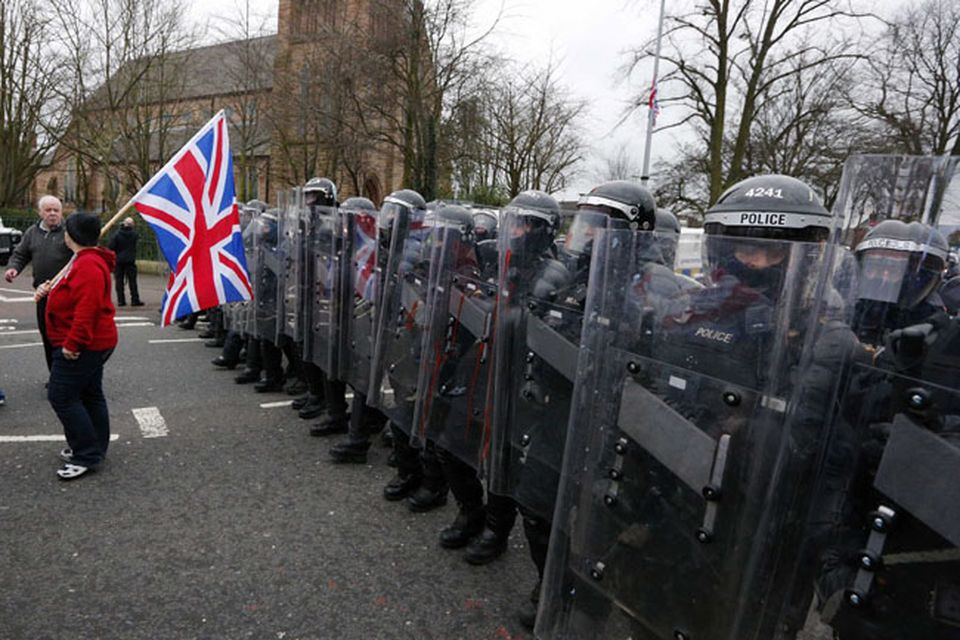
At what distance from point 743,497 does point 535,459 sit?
1078 mm

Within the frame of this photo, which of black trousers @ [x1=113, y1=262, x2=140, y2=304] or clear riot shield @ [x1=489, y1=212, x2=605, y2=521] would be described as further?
black trousers @ [x1=113, y1=262, x2=140, y2=304]

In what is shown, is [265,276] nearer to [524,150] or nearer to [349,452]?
[349,452]

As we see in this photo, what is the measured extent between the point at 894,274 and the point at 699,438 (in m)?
0.62

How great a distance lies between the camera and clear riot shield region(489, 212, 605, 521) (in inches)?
92.8

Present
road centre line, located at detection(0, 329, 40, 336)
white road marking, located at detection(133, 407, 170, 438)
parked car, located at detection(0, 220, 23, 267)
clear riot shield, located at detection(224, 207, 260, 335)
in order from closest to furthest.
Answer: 1. white road marking, located at detection(133, 407, 170, 438)
2. clear riot shield, located at detection(224, 207, 260, 335)
3. road centre line, located at detection(0, 329, 40, 336)
4. parked car, located at detection(0, 220, 23, 267)

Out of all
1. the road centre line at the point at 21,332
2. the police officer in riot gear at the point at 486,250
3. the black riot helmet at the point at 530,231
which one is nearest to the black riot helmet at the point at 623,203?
the black riot helmet at the point at 530,231

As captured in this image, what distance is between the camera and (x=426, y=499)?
382cm

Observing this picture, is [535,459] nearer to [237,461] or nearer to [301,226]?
[237,461]

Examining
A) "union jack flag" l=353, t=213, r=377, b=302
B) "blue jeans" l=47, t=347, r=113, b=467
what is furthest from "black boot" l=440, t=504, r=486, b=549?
"blue jeans" l=47, t=347, r=113, b=467

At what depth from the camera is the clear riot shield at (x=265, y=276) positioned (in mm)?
5836

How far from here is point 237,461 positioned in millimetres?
4453

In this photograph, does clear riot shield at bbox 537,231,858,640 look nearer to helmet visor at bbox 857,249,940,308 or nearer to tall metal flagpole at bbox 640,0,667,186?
helmet visor at bbox 857,249,940,308

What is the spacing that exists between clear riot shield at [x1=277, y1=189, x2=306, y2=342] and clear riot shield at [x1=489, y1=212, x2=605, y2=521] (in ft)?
8.71

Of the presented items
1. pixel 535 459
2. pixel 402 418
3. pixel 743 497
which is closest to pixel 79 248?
pixel 402 418
